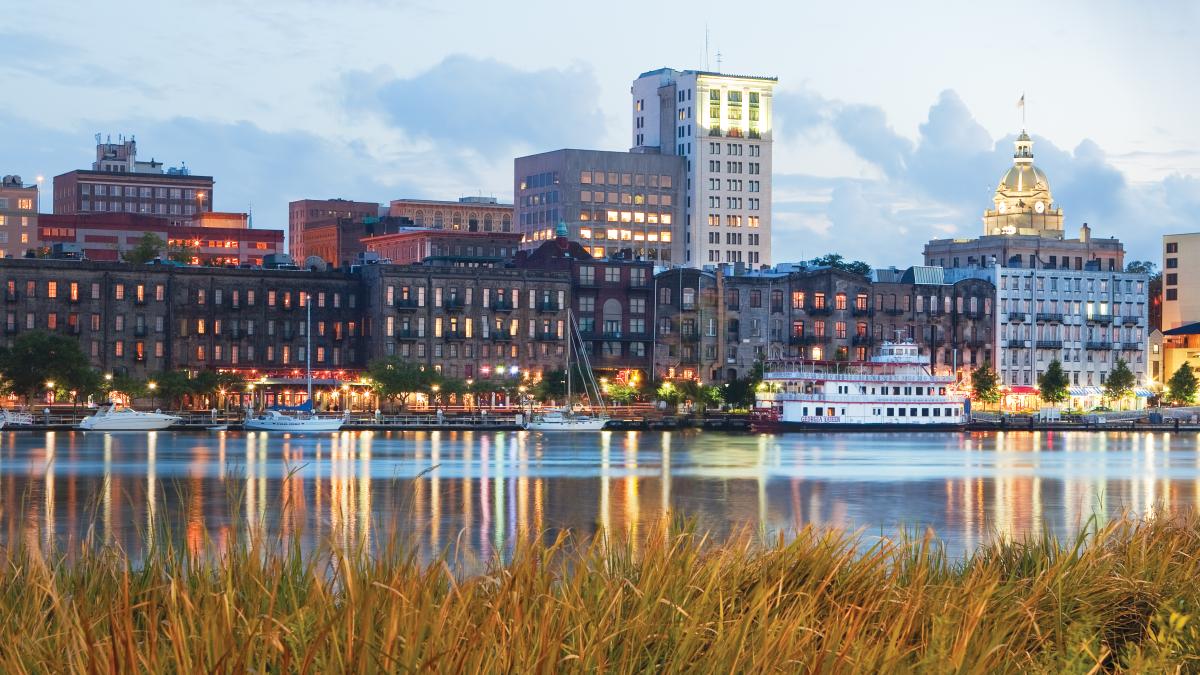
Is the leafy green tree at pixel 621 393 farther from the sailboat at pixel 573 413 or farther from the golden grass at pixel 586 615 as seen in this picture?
the golden grass at pixel 586 615

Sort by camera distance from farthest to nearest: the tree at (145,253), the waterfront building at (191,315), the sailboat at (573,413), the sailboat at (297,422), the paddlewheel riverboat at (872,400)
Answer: the tree at (145,253) < the waterfront building at (191,315) < the paddlewheel riverboat at (872,400) < the sailboat at (573,413) < the sailboat at (297,422)

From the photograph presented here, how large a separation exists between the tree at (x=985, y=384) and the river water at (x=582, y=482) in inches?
1064

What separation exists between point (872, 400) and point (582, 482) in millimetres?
60724

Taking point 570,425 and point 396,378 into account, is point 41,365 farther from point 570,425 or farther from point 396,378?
point 570,425

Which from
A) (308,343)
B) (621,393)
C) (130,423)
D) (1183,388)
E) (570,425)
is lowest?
(570,425)

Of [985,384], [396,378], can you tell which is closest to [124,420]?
[396,378]

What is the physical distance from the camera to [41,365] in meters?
112

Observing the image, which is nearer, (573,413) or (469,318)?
(573,413)

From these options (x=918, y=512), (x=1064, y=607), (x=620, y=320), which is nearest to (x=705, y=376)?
(x=620, y=320)

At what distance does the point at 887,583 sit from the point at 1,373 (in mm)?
106172

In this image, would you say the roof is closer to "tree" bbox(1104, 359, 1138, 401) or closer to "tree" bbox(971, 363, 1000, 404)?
"tree" bbox(1104, 359, 1138, 401)

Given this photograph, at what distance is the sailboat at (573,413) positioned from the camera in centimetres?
12144

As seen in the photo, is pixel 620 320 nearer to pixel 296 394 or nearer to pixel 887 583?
pixel 296 394

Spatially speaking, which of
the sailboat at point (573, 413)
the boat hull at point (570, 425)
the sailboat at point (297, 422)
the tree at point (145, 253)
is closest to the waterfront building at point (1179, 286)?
the sailboat at point (573, 413)
